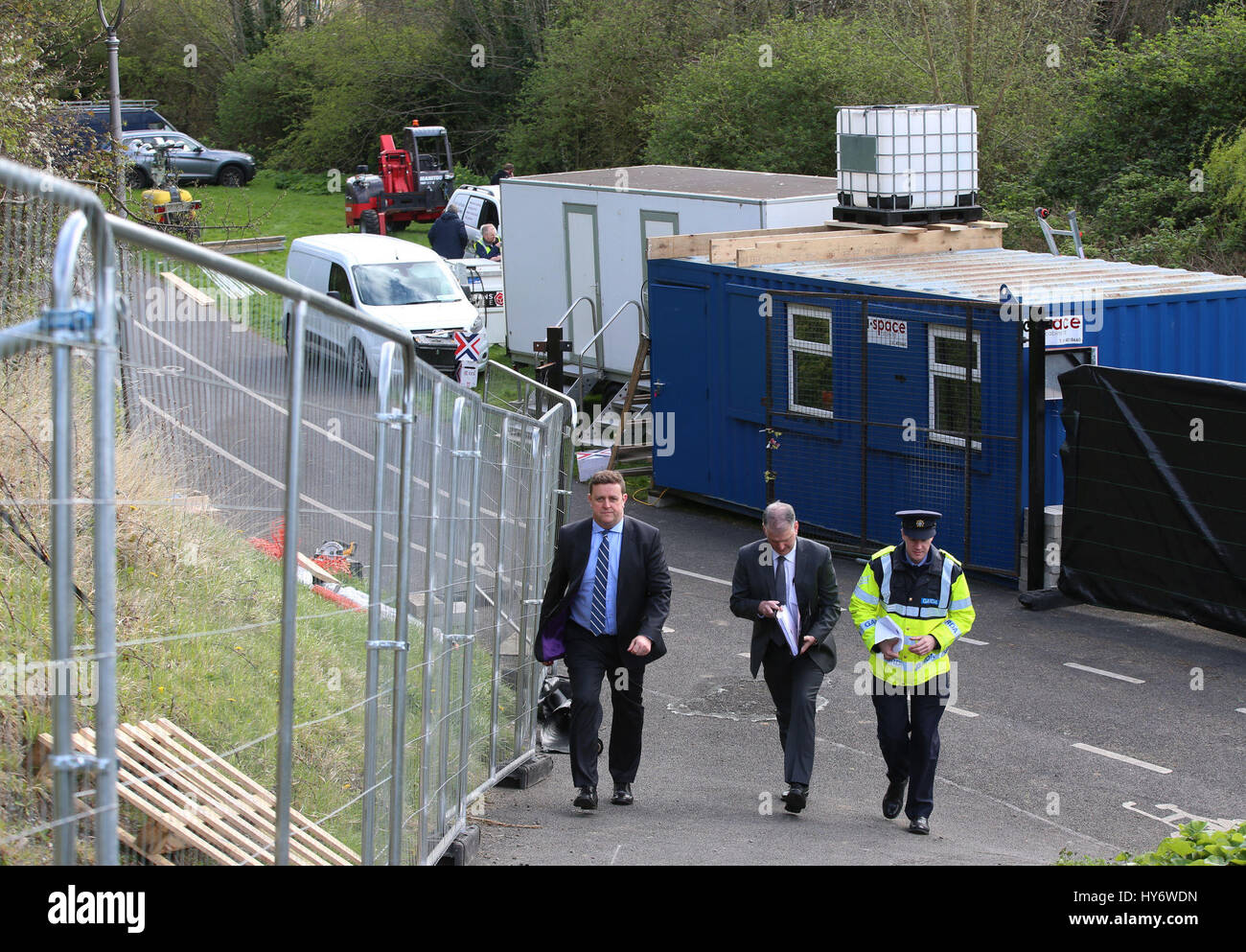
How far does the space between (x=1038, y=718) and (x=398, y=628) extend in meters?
6.15

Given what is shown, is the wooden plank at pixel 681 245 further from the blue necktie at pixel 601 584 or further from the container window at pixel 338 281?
the blue necktie at pixel 601 584

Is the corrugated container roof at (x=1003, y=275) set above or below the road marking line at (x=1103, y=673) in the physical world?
above

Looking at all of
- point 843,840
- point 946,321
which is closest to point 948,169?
point 946,321

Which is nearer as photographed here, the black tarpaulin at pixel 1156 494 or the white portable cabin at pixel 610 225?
the black tarpaulin at pixel 1156 494

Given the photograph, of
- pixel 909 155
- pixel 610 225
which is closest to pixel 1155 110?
pixel 909 155

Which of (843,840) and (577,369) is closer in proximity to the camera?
(843,840)

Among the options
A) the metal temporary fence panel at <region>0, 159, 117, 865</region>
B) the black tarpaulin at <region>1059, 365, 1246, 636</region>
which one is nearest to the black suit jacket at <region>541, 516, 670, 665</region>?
the metal temporary fence panel at <region>0, 159, 117, 865</region>

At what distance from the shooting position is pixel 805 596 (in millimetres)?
7984

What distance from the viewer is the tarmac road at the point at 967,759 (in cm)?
716

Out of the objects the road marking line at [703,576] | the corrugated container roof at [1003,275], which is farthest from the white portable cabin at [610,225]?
the road marking line at [703,576]

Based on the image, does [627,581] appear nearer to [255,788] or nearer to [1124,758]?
[255,788]

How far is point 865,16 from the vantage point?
32.3 m

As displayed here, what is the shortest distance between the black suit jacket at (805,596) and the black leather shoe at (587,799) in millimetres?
1198

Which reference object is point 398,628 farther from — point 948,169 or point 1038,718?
point 948,169
